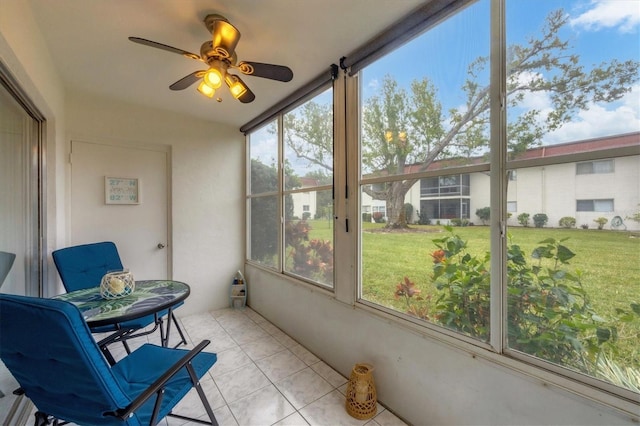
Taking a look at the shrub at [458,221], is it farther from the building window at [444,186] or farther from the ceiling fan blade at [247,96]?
the ceiling fan blade at [247,96]

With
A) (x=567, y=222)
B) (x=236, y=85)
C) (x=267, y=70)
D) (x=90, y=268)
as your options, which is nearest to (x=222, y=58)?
(x=236, y=85)

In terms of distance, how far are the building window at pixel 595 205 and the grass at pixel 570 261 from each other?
89 millimetres

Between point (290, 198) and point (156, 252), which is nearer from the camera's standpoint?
point (290, 198)

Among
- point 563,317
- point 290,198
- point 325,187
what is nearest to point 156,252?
point 290,198

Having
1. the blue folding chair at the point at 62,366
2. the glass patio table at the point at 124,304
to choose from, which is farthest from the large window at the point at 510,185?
the blue folding chair at the point at 62,366

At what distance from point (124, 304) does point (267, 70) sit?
1.76 metres

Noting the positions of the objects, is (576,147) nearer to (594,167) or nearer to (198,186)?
(594,167)

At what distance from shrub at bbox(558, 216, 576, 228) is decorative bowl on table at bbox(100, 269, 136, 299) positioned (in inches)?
100

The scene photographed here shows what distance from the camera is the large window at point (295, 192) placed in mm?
2439

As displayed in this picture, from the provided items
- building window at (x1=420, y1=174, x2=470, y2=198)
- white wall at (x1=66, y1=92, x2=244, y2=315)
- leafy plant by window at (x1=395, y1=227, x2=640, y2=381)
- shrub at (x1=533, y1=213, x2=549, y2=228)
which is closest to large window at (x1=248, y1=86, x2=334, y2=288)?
white wall at (x1=66, y1=92, x2=244, y2=315)

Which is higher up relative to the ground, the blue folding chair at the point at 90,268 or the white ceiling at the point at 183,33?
the white ceiling at the point at 183,33

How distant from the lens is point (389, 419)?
1.68 m

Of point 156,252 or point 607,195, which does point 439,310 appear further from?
point 156,252

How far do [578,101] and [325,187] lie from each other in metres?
1.69
